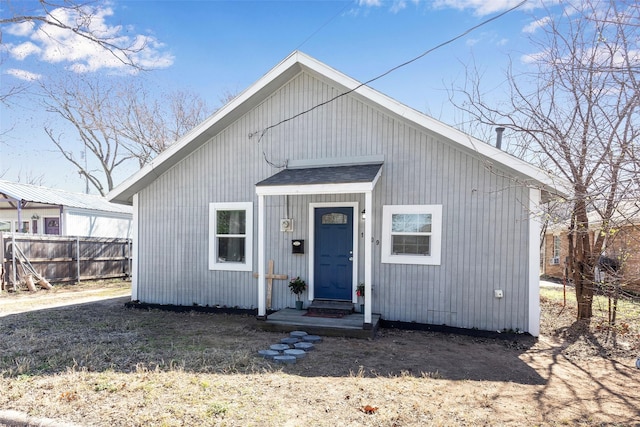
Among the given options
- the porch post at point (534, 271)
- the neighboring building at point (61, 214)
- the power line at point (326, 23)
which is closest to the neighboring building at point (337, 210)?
the porch post at point (534, 271)

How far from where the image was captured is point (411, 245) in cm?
734

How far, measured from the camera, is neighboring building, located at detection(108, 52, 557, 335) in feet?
22.1

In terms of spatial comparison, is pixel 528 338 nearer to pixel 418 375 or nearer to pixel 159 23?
pixel 418 375

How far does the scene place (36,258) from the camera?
40.0 feet

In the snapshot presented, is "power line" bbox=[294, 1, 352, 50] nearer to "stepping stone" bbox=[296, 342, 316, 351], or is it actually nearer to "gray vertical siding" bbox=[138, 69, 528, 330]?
"gray vertical siding" bbox=[138, 69, 528, 330]

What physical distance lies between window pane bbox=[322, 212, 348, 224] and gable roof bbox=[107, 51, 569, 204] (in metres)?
2.26

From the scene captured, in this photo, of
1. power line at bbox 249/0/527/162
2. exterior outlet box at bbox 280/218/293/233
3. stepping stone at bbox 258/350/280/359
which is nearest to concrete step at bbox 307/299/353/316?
exterior outlet box at bbox 280/218/293/233

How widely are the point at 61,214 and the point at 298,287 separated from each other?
1291cm

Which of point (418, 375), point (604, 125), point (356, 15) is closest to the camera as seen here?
point (418, 375)

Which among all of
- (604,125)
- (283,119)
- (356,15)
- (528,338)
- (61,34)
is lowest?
(528,338)

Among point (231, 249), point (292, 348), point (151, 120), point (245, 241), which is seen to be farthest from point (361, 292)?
point (151, 120)

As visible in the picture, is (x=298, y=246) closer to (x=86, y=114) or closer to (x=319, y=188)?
(x=319, y=188)

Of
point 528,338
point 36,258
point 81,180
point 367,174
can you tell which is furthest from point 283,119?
point 81,180

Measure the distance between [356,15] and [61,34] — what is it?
5642mm
